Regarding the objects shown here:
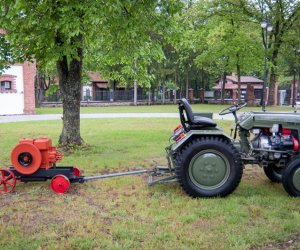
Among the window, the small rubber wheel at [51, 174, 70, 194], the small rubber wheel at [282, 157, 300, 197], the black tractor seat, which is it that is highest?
the window

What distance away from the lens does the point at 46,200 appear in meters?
5.68

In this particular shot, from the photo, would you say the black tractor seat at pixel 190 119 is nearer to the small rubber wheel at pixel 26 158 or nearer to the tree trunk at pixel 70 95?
the small rubber wheel at pixel 26 158

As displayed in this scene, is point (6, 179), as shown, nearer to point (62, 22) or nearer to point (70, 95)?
point (62, 22)

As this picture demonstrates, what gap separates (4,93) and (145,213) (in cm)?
2569

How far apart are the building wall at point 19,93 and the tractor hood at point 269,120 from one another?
81.6 feet

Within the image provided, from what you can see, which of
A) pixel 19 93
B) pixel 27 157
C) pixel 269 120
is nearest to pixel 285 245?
pixel 269 120

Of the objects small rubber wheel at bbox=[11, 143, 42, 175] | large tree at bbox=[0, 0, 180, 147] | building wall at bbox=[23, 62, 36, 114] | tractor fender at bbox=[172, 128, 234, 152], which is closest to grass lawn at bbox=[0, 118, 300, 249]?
small rubber wheel at bbox=[11, 143, 42, 175]

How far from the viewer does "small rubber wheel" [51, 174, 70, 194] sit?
599 centimetres

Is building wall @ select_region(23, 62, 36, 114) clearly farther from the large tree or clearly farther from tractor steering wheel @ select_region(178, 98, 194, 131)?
tractor steering wheel @ select_region(178, 98, 194, 131)

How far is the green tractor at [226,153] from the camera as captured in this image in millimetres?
5621

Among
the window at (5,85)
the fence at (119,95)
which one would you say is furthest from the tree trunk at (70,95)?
the fence at (119,95)

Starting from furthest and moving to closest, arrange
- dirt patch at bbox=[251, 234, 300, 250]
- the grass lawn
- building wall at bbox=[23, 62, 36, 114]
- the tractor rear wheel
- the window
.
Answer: building wall at bbox=[23, 62, 36, 114] < the window < the tractor rear wheel < the grass lawn < dirt patch at bbox=[251, 234, 300, 250]

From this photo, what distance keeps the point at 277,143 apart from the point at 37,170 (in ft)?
12.1

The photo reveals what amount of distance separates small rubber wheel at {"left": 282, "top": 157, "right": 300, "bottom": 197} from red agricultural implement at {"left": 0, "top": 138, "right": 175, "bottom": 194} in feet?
5.34
